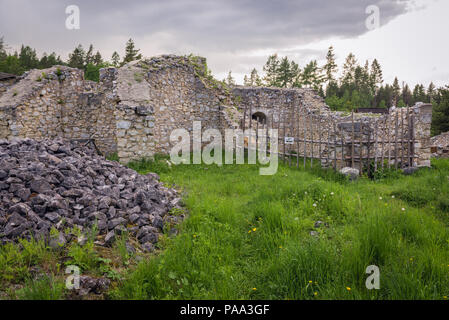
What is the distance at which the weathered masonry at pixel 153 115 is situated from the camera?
8.05m

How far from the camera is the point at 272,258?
314cm

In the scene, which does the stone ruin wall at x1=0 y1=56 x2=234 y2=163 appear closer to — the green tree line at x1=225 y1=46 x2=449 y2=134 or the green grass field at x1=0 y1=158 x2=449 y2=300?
the green grass field at x1=0 y1=158 x2=449 y2=300

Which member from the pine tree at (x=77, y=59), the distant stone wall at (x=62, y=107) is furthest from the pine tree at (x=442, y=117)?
the pine tree at (x=77, y=59)

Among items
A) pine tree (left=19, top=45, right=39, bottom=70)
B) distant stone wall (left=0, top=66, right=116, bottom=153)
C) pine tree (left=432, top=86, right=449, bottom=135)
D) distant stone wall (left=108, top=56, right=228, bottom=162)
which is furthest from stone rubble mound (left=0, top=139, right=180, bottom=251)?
pine tree (left=19, top=45, right=39, bottom=70)

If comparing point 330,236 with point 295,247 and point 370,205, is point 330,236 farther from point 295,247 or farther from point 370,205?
point 370,205

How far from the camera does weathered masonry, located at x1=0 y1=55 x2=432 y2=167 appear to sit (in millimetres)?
8047

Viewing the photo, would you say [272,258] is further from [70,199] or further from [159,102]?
[159,102]

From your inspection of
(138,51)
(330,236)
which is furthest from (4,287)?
(138,51)

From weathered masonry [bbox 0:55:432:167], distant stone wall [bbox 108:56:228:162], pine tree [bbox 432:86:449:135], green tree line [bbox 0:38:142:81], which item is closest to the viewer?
weathered masonry [bbox 0:55:432:167]

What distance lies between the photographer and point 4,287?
8.43 ft

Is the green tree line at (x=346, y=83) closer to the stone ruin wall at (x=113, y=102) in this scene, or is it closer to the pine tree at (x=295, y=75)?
the pine tree at (x=295, y=75)

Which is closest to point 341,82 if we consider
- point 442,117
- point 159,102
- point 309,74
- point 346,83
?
point 346,83

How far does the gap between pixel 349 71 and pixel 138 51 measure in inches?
1826

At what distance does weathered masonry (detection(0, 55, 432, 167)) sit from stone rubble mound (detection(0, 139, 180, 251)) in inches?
133
